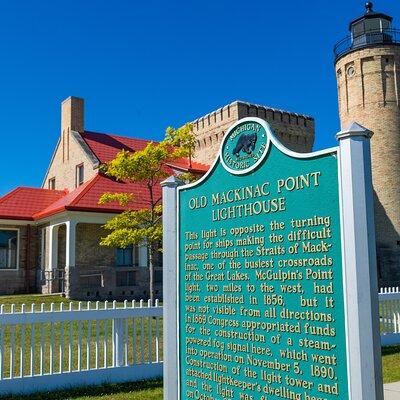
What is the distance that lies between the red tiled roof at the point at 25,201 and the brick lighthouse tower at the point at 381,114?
17.9 m

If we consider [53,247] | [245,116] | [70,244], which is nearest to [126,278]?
[70,244]

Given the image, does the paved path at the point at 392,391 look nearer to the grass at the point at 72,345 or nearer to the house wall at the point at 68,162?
the grass at the point at 72,345

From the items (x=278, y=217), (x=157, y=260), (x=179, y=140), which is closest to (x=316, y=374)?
(x=278, y=217)

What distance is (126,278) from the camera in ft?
71.6

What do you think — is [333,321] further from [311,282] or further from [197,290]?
[197,290]

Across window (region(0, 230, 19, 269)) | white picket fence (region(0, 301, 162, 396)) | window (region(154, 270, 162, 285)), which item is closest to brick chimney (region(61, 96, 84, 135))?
window (region(0, 230, 19, 269))

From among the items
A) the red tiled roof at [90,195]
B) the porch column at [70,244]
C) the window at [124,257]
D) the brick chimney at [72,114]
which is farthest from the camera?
the brick chimney at [72,114]

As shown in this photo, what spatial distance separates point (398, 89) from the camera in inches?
1211

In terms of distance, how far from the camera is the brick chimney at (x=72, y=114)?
89.5 ft

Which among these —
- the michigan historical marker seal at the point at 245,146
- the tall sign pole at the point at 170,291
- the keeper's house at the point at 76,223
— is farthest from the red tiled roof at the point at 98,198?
the michigan historical marker seal at the point at 245,146

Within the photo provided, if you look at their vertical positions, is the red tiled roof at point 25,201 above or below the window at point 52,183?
below

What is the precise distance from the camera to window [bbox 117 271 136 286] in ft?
71.0

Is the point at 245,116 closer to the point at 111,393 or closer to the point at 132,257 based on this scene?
the point at 132,257

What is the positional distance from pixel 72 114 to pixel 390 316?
20.4 metres
